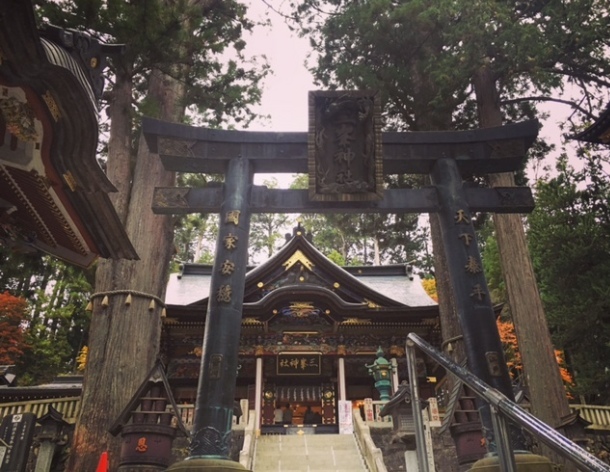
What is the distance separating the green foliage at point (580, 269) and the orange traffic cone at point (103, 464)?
12781 millimetres

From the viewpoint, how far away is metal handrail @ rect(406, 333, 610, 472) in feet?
6.21

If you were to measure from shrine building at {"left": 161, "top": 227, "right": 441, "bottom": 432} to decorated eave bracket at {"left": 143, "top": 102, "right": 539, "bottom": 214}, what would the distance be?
28.5 ft

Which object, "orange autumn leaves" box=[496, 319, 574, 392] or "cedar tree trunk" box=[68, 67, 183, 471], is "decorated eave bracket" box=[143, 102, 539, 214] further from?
"orange autumn leaves" box=[496, 319, 574, 392]

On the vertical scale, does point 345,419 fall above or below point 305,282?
below

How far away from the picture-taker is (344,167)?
6.49 meters

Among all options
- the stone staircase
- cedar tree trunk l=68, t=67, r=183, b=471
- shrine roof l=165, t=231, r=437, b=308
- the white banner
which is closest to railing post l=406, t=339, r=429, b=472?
cedar tree trunk l=68, t=67, r=183, b=471

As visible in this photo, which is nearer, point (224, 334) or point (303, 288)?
point (224, 334)

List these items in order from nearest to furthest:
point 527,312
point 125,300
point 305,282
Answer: point 125,300, point 527,312, point 305,282

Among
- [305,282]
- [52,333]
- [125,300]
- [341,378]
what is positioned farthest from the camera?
[52,333]

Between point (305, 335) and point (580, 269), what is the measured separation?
8860mm

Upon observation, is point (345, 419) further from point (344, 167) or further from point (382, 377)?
point (344, 167)

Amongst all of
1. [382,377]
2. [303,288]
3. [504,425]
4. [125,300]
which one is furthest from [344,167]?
[303,288]

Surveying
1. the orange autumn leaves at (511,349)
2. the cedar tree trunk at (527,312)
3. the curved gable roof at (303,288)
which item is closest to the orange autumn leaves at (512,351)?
the orange autumn leaves at (511,349)

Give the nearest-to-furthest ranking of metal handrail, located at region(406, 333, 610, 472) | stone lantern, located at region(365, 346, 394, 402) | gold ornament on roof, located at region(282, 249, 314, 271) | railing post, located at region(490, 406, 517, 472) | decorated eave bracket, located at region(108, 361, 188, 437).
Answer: metal handrail, located at region(406, 333, 610, 472), railing post, located at region(490, 406, 517, 472), decorated eave bracket, located at region(108, 361, 188, 437), stone lantern, located at region(365, 346, 394, 402), gold ornament on roof, located at region(282, 249, 314, 271)
